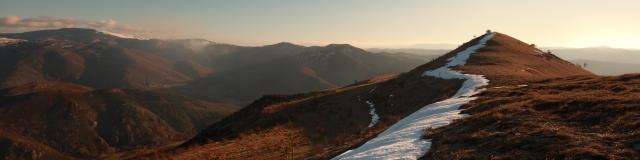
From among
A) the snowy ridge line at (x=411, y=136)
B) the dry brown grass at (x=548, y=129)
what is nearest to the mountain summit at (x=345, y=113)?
the snowy ridge line at (x=411, y=136)

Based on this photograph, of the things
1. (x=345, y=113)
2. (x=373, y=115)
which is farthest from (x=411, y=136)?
(x=345, y=113)

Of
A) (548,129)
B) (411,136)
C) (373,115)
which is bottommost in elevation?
(373,115)

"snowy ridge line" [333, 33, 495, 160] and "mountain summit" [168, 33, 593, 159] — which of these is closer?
"snowy ridge line" [333, 33, 495, 160]

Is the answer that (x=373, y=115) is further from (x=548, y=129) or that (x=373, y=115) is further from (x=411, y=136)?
(x=548, y=129)

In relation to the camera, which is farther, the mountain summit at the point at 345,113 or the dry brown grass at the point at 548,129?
the mountain summit at the point at 345,113

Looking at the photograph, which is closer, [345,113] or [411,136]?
[411,136]

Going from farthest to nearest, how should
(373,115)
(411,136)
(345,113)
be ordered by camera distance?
(345,113) < (373,115) < (411,136)

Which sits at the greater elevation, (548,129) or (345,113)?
(548,129)

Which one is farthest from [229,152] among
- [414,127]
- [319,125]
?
[414,127]

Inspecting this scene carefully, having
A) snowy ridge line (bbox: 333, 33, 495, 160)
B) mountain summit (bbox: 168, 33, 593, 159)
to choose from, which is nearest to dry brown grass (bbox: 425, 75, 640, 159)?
snowy ridge line (bbox: 333, 33, 495, 160)

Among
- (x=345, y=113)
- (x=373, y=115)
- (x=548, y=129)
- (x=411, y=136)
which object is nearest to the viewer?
(x=548, y=129)

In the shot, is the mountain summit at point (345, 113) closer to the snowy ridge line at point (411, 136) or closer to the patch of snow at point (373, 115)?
the patch of snow at point (373, 115)

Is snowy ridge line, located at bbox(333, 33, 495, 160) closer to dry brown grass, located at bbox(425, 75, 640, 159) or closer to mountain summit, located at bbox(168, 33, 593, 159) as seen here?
dry brown grass, located at bbox(425, 75, 640, 159)

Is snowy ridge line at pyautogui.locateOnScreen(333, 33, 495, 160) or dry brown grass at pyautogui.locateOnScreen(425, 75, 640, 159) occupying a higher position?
dry brown grass at pyautogui.locateOnScreen(425, 75, 640, 159)
